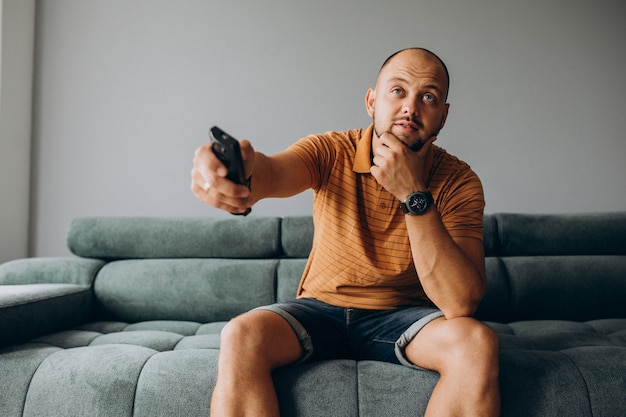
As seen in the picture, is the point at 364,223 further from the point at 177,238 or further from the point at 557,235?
the point at 557,235

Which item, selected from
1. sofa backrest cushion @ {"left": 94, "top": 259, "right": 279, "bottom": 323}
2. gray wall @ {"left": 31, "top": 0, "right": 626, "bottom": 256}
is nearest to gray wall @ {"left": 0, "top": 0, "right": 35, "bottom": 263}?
gray wall @ {"left": 31, "top": 0, "right": 626, "bottom": 256}

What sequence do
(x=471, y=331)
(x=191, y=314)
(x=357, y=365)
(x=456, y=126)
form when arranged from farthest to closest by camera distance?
(x=456, y=126) → (x=191, y=314) → (x=357, y=365) → (x=471, y=331)

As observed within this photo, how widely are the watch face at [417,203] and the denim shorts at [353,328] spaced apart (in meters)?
0.26

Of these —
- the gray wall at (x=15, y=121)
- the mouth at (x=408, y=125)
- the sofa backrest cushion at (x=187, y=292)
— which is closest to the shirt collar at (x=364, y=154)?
the mouth at (x=408, y=125)

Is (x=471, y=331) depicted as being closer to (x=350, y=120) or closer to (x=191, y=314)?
(x=191, y=314)

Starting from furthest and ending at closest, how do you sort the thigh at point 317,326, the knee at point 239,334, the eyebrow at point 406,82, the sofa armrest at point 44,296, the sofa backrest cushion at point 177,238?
the sofa backrest cushion at point 177,238 → the sofa armrest at point 44,296 → the eyebrow at point 406,82 → the thigh at point 317,326 → the knee at point 239,334

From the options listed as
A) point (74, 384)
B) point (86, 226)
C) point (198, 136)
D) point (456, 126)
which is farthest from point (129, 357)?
A: point (456, 126)

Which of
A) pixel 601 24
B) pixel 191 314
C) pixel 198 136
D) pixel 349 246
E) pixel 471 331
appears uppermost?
pixel 601 24

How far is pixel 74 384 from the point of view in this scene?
116cm

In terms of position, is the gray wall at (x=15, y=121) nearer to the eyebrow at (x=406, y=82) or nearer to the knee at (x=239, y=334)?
the knee at (x=239, y=334)

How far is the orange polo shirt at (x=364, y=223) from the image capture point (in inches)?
48.3

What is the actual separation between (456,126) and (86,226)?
1835mm

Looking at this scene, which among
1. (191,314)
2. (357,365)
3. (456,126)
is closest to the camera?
(357,365)

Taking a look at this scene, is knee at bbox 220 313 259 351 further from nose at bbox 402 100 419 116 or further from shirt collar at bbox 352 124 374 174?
nose at bbox 402 100 419 116
